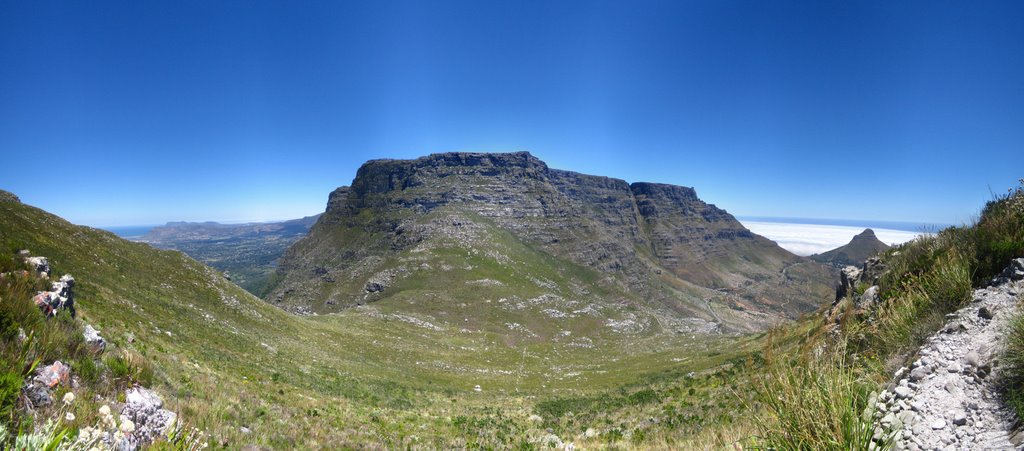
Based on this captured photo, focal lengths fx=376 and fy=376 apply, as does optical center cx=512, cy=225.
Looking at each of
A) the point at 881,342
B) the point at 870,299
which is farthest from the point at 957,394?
the point at 870,299

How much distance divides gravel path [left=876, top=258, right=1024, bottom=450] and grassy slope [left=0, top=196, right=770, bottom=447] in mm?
6836

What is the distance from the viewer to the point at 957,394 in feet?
16.8

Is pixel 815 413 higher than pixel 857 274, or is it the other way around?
pixel 815 413

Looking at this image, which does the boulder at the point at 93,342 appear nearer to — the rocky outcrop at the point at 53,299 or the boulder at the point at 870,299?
the rocky outcrop at the point at 53,299

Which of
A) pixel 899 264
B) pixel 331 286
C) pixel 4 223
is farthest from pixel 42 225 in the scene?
pixel 331 286

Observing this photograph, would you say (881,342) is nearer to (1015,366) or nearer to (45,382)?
(1015,366)

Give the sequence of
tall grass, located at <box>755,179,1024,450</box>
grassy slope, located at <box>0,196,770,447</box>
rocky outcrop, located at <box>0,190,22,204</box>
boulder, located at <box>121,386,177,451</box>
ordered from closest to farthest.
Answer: tall grass, located at <box>755,179,1024,450</box>, boulder, located at <box>121,386,177,451</box>, grassy slope, located at <box>0,196,770,447</box>, rocky outcrop, located at <box>0,190,22,204</box>

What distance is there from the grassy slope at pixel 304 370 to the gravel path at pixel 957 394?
6.84 m

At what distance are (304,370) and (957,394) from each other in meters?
31.1

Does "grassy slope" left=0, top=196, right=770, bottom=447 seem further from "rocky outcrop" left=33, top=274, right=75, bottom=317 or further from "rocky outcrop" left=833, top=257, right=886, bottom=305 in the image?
"rocky outcrop" left=833, top=257, right=886, bottom=305

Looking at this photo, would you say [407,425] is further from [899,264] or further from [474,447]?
Result: [899,264]

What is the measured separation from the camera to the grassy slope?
43.2ft

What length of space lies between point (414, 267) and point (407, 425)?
337 ft

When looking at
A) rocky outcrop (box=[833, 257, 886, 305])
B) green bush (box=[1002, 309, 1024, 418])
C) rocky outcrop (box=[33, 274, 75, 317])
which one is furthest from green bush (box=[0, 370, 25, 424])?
rocky outcrop (box=[833, 257, 886, 305])
